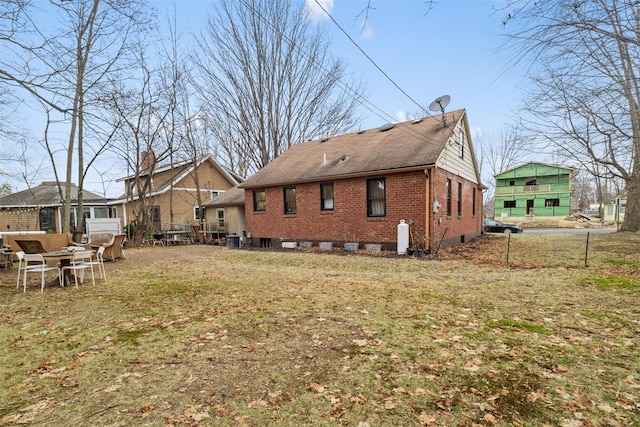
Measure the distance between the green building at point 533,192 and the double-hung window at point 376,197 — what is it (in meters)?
34.2

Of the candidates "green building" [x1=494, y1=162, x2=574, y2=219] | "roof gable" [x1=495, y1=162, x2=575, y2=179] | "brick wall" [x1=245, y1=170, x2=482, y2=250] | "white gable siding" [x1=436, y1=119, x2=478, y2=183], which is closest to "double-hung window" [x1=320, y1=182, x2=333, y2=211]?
"brick wall" [x1=245, y1=170, x2=482, y2=250]

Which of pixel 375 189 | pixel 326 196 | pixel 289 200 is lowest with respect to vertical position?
pixel 289 200

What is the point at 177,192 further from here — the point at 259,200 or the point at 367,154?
the point at 367,154

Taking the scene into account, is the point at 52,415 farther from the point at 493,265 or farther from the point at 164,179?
the point at 164,179

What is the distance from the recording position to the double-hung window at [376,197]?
11.9 m

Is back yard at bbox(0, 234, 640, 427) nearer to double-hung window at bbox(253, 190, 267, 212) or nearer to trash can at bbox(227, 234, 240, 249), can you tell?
double-hung window at bbox(253, 190, 267, 212)

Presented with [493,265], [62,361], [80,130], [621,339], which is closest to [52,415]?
[62,361]

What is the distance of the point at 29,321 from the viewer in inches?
183

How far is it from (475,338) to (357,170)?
9093 millimetres

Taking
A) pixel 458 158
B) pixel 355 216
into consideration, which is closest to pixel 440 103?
pixel 458 158

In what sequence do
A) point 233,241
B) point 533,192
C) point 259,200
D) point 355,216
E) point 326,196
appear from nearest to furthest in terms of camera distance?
point 355,216 < point 326,196 < point 259,200 < point 233,241 < point 533,192

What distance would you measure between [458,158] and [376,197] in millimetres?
4752

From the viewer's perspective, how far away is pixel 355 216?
1242cm

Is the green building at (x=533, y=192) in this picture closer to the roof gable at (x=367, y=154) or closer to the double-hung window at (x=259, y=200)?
the roof gable at (x=367, y=154)
